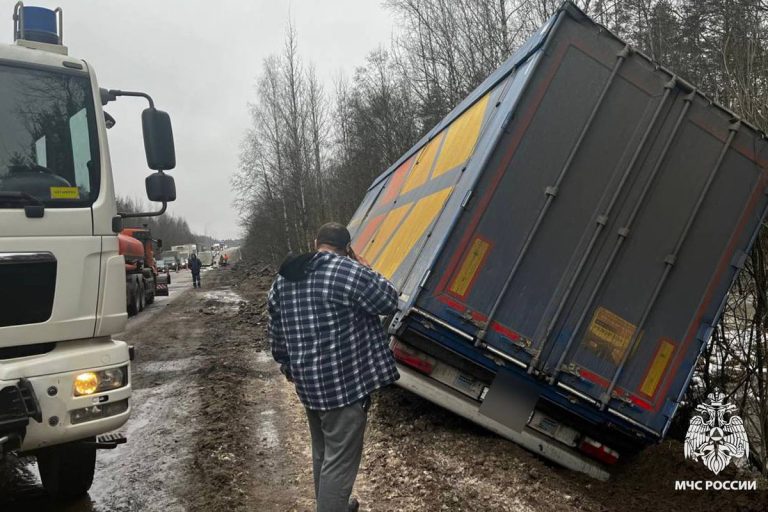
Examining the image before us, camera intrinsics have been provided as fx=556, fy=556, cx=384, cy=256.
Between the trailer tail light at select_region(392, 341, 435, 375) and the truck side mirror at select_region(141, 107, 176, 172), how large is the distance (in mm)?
2168

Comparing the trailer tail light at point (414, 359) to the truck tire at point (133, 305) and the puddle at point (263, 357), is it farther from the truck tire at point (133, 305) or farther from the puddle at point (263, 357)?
the truck tire at point (133, 305)

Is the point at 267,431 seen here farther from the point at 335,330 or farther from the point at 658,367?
the point at 658,367

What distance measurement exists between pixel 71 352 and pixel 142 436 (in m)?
2.55

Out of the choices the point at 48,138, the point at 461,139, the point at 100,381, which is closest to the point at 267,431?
the point at 100,381

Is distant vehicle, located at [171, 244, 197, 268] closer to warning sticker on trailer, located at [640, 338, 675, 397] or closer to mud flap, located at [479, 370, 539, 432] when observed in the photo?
mud flap, located at [479, 370, 539, 432]

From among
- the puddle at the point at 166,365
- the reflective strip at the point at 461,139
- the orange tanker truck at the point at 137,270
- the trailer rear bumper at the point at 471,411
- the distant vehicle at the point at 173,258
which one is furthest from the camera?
the distant vehicle at the point at 173,258

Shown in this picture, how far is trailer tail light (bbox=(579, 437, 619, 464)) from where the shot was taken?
4.29 meters

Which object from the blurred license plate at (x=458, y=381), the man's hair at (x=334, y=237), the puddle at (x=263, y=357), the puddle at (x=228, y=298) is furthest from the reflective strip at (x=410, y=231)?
the puddle at (x=228, y=298)

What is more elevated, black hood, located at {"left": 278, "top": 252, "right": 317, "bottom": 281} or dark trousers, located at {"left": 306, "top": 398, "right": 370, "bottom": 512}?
black hood, located at {"left": 278, "top": 252, "right": 317, "bottom": 281}

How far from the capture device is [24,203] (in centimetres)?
317

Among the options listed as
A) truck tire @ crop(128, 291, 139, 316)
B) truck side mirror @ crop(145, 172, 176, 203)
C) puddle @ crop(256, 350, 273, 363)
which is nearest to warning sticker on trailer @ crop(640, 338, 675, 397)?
truck side mirror @ crop(145, 172, 176, 203)

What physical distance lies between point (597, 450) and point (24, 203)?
14.0 feet

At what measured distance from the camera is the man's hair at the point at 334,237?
10.0 feet

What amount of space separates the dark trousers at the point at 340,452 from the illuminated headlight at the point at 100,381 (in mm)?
1329
